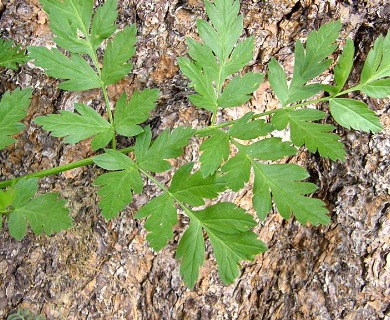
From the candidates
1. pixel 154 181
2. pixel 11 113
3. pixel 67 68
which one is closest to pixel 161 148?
pixel 154 181

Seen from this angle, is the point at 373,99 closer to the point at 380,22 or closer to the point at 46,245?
the point at 380,22

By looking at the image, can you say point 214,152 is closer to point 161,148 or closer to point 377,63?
point 161,148

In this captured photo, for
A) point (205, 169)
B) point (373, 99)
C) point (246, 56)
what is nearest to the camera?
point (205, 169)

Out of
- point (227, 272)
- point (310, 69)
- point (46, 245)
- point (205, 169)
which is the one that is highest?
point (310, 69)

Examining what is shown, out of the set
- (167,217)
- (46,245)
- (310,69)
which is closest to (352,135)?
(310,69)

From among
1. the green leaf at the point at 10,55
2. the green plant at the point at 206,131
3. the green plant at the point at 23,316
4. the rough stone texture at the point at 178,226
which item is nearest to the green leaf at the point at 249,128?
the green plant at the point at 206,131

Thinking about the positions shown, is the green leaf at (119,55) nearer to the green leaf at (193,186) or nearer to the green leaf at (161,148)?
the green leaf at (161,148)

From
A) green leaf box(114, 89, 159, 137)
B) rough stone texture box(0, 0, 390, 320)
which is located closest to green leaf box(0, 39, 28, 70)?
rough stone texture box(0, 0, 390, 320)
